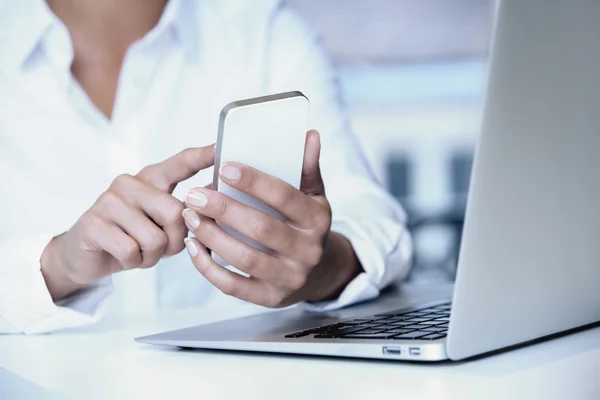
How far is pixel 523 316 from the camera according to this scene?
523mm

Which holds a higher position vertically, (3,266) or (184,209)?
(184,209)

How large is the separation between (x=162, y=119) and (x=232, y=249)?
2.22 ft

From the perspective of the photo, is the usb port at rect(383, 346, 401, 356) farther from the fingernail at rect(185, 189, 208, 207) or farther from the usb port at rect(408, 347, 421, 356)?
the fingernail at rect(185, 189, 208, 207)

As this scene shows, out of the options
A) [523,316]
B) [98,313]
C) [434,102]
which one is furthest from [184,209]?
[434,102]

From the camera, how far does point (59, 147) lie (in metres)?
1.18

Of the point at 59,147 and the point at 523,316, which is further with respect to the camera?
the point at 59,147

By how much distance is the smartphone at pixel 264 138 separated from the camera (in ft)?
1.96

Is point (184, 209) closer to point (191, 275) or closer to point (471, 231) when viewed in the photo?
point (471, 231)

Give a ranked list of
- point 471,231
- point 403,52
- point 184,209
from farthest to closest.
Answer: point 403,52 < point 184,209 < point 471,231

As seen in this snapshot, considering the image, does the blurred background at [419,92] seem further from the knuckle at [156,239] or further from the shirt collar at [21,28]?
the knuckle at [156,239]

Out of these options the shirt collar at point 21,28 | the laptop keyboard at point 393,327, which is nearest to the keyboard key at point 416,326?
the laptop keyboard at point 393,327

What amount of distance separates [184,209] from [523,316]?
32 cm

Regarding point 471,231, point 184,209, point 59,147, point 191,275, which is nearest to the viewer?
point 471,231

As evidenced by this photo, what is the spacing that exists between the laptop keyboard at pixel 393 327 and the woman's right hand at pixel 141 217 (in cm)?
16
